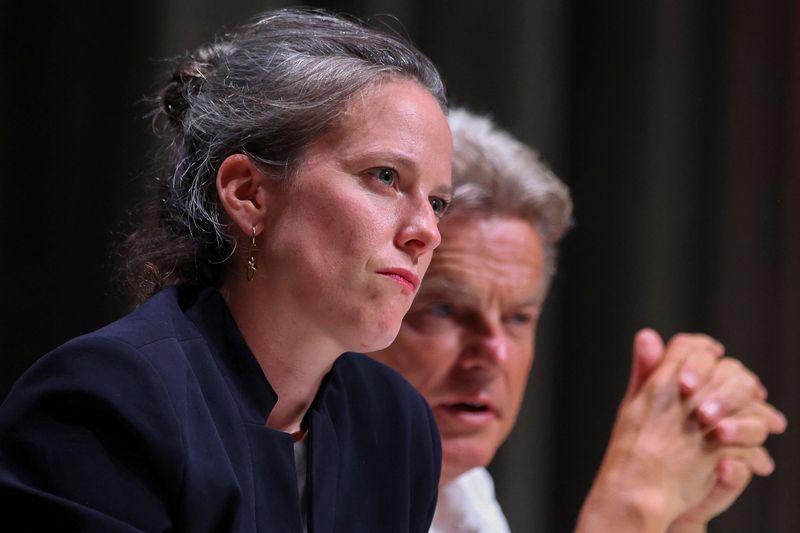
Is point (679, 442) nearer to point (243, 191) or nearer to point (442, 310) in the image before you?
point (442, 310)

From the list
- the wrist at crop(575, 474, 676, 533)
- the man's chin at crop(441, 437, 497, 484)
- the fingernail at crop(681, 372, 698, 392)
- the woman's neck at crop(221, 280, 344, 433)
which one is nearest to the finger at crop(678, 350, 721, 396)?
the fingernail at crop(681, 372, 698, 392)

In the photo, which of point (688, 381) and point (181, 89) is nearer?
point (181, 89)

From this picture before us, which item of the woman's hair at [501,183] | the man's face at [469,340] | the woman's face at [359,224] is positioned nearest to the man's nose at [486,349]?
the man's face at [469,340]

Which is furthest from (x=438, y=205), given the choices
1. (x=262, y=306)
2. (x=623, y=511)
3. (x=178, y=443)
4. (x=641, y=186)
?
(x=641, y=186)

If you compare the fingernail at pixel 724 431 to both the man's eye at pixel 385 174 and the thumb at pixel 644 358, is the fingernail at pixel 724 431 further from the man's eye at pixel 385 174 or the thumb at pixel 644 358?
the man's eye at pixel 385 174

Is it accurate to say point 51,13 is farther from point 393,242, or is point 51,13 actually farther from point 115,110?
point 393,242

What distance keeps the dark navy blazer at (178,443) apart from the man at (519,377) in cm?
34

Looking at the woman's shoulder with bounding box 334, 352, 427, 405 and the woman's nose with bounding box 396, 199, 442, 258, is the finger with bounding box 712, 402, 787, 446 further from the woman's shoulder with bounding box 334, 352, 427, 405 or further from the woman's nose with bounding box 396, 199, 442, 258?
the woman's nose with bounding box 396, 199, 442, 258

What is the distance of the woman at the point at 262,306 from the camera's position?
798 mm

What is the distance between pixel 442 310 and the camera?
1.46 m

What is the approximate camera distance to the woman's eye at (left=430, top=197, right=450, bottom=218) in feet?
3.24

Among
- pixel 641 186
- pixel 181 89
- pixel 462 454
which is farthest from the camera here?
pixel 641 186

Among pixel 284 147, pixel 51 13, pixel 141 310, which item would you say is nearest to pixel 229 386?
pixel 141 310

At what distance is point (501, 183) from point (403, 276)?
587 millimetres
